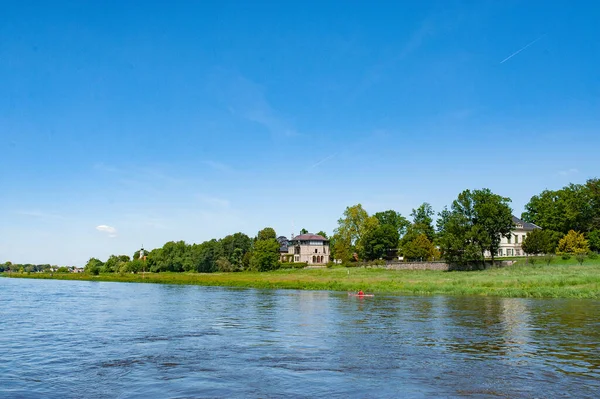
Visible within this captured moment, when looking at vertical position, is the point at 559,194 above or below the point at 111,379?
above

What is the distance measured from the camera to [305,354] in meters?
20.3

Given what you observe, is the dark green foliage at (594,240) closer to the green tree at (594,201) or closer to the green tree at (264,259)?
the green tree at (594,201)

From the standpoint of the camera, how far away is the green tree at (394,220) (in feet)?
506

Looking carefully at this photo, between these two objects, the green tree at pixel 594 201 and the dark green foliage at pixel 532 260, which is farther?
the green tree at pixel 594 201

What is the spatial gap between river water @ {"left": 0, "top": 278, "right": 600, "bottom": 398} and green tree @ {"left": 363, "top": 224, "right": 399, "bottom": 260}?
91.5 metres

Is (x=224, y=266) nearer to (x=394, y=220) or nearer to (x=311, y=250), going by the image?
(x=311, y=250)

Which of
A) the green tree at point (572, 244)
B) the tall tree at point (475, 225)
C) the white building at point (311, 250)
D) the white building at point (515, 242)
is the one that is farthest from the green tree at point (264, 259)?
the green tree at point (572, 244)

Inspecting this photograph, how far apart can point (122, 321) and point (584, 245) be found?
9925 centimetres

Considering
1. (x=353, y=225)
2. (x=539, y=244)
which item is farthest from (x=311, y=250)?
(x=539, y=244)

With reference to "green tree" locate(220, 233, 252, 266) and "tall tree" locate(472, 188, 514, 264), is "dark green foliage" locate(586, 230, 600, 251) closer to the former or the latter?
"tall tree" locate(472, 188, 514, 264)

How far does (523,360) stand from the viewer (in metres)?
18.9

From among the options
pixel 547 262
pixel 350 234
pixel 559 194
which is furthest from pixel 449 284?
pixel 559 194

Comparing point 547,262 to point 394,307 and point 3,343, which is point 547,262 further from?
point 3,343

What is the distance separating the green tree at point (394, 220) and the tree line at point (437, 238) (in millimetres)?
318
